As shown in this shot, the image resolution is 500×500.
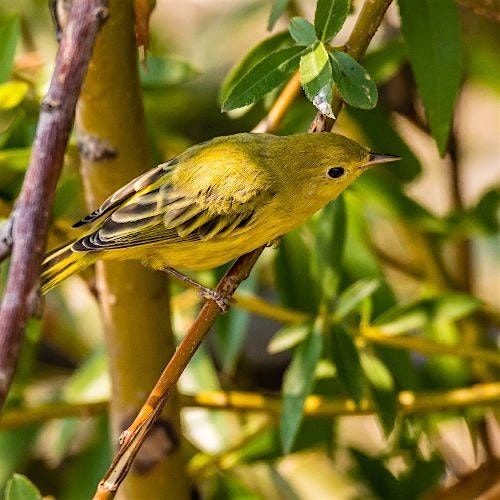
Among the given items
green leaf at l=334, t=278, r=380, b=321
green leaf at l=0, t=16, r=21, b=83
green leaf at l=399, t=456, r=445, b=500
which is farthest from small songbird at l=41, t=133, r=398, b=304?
green leaf at l=399, t=456, r=445, b=500

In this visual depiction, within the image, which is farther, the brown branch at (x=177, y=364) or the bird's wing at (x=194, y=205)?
the bird's wing at (x=194, y=205)

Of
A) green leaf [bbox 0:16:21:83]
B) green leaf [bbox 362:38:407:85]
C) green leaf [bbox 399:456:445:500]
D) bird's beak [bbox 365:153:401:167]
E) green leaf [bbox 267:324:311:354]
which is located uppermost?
green leaf [bbox 0:16:21:83]

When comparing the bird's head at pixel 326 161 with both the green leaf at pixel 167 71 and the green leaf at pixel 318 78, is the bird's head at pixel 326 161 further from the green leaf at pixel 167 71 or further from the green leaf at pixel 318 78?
the green leaf at pixel 318 78

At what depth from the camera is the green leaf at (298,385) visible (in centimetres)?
124

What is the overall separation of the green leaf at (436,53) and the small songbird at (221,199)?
15 cm

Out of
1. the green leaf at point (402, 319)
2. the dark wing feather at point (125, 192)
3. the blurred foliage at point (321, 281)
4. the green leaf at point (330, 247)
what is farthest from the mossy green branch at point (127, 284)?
the green leaf at point (402, 319)

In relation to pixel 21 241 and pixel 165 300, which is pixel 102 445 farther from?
pixel 21 241

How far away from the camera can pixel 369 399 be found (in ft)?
4.55

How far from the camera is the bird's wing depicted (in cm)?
130

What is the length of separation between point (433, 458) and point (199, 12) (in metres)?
1.61

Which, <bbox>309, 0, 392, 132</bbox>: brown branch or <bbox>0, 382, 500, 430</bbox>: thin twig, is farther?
<bbox>0, 382, 500, 430</bbox>: thin twig

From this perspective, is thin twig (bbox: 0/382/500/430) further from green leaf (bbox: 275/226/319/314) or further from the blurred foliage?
green leaf (bbox: 275/226/319/314)

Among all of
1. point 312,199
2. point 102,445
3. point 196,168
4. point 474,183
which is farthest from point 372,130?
point 474,183

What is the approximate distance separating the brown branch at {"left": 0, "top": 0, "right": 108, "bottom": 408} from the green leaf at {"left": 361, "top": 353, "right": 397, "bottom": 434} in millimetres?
615
